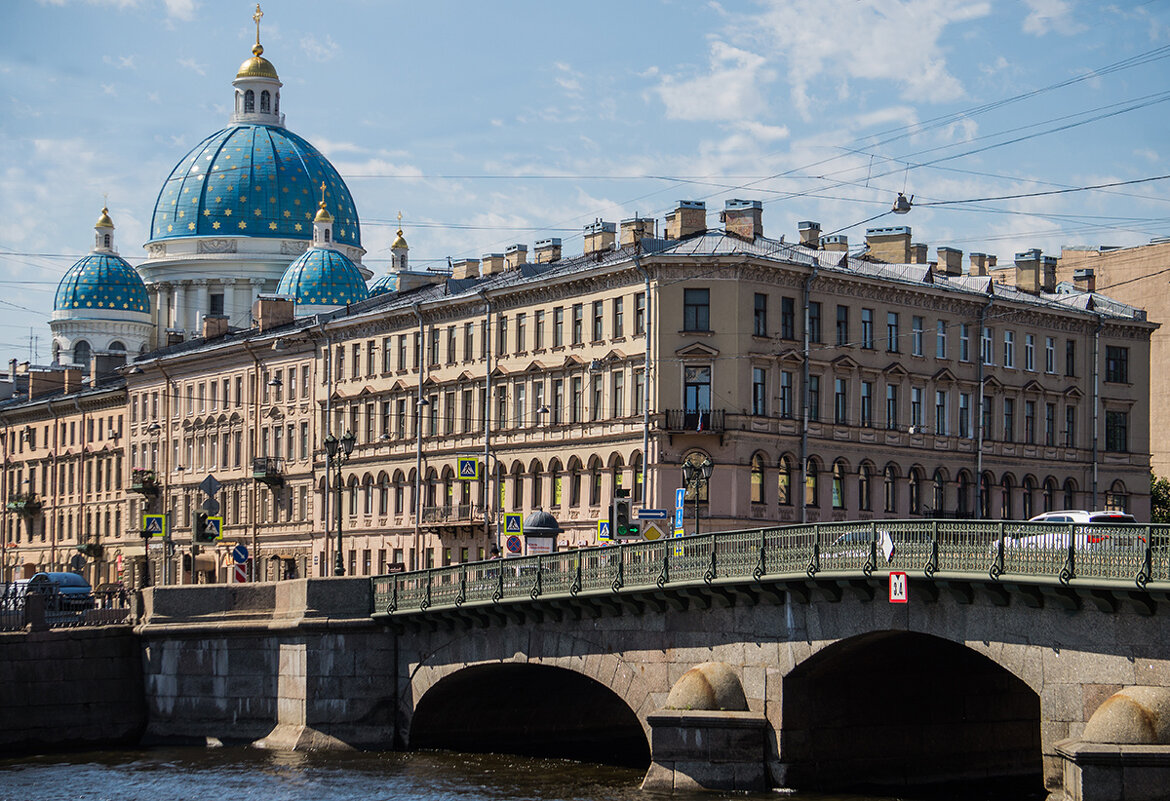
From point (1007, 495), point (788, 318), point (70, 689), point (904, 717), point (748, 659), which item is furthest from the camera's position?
point (1007, 495)

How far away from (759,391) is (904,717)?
28.6m

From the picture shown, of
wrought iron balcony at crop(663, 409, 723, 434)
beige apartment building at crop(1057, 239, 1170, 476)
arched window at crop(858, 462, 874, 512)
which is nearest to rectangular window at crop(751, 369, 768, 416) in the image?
wrought iron balcony at crop(663, 409, 723, 434)

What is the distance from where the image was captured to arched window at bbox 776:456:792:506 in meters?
68.2

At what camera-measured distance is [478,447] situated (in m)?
75.8

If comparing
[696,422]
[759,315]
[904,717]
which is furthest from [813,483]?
[904,717]

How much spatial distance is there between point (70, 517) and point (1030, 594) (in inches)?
3461

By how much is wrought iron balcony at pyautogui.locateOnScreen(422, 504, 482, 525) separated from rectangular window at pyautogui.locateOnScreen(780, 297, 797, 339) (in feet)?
46.0

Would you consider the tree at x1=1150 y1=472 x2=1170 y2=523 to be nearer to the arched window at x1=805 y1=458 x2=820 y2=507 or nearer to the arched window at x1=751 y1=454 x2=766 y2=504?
the arched window at x1=805 y1=458 x2=820 y2=507

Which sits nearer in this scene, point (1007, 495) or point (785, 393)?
point (785, 393)

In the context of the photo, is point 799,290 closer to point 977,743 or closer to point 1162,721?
point 977,743

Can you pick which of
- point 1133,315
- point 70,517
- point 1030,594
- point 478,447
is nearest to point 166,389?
point 70,517

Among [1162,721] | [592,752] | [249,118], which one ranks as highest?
[249,118]

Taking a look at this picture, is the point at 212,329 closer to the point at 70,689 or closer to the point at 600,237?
the point at 600,237

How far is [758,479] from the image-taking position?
67875 mm
